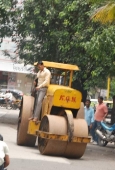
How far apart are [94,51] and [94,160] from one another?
165 inches

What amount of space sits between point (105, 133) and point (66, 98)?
5.51 metres

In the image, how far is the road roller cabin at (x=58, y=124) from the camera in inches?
590

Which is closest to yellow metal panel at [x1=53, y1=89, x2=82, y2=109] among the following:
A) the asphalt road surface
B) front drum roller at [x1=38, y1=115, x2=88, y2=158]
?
front drum roller at [x1=38, y1=115, x2=88, y2=158]

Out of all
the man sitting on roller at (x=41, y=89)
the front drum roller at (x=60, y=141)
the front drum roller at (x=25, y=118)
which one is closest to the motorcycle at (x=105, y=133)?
the front drum roller at (x=25, y=118)

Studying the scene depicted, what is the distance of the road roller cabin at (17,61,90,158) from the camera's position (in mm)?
14984

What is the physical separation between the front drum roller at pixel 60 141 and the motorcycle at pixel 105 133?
16.6ft

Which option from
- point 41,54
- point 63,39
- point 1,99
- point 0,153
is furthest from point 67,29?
point 1,99

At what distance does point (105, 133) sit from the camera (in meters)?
20.8

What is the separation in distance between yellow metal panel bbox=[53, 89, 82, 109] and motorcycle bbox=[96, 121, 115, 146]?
502cm

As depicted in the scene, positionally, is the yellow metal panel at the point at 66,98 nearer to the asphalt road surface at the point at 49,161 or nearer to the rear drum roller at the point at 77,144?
the rear drum roller at the point at 77,144

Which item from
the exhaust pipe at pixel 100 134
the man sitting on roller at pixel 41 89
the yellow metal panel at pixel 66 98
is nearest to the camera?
the yellow metal panel at pixel 66 98

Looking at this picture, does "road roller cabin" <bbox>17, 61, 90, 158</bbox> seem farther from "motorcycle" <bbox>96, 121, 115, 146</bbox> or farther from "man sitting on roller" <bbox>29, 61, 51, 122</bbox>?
"motorcycle" <bbox>96, 121, 115, 146</bbox>

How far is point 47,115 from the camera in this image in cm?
1526

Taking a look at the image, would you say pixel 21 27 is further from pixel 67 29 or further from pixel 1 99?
pixel 1 99
